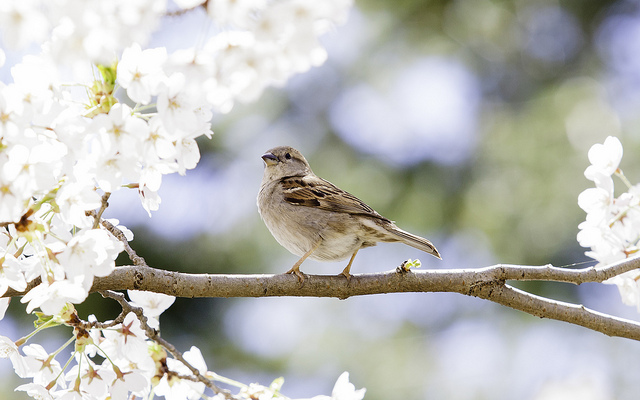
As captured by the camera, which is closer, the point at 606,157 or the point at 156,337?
the point at 156,337

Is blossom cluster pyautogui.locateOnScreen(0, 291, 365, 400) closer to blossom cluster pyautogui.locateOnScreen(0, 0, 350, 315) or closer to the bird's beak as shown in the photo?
blossom cluster pyautogui.locateOnScreen(0, 0, 350, 315)

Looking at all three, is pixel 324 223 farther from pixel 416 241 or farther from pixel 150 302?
pixel 150 302

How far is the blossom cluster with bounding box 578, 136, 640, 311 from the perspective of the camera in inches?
92.5

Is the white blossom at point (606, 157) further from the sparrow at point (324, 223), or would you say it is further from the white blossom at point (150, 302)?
the white blossom at point (150, 302)

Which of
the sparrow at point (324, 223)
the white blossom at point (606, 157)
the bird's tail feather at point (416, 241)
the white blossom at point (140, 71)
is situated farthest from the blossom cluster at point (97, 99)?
the sparrow at point (324, 223)

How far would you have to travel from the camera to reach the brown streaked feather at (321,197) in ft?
12.5

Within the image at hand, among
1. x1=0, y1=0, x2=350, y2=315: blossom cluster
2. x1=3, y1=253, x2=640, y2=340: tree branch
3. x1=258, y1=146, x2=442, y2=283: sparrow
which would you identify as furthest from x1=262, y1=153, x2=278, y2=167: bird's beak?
x1=0, y1=0, x2=350, y2=315: blossom cluster

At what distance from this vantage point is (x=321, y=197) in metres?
3.97

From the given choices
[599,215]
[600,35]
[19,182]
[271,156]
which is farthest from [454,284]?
[600,35]

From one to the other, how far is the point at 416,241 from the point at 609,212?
126 cm

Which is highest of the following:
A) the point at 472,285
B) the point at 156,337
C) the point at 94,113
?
the point at 472,285

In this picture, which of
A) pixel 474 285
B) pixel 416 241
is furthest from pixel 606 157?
pixel 416 241

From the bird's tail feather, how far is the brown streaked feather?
166 mm

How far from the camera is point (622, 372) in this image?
7.36 m
